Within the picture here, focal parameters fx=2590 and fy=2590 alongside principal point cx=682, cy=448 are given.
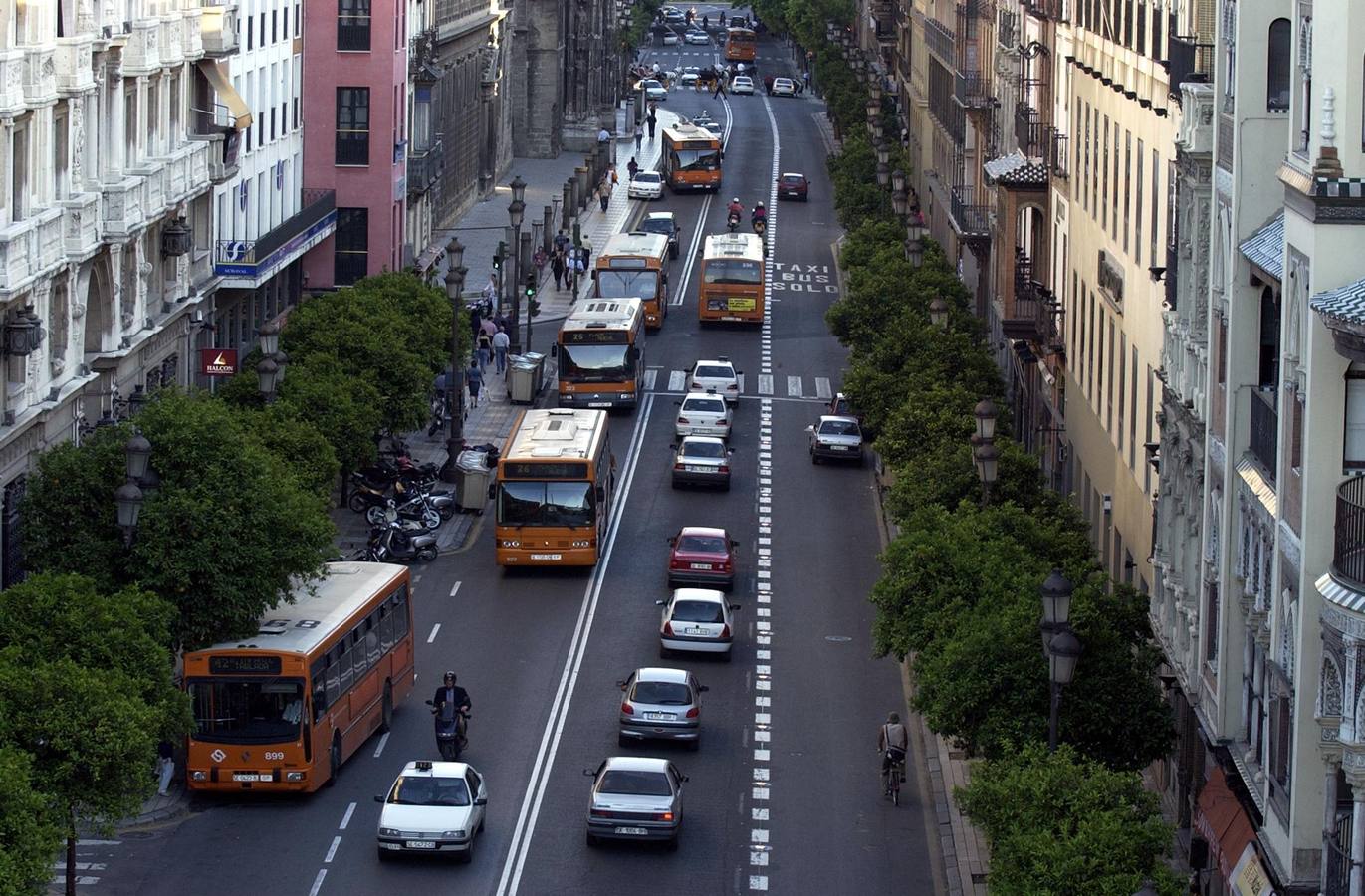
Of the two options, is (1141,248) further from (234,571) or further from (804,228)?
(804,228)

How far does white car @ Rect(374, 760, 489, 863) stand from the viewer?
3691cm

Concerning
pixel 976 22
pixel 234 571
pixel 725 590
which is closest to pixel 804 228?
pixel 976 22

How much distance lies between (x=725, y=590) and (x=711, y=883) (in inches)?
727

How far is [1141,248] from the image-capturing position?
49.0 meters

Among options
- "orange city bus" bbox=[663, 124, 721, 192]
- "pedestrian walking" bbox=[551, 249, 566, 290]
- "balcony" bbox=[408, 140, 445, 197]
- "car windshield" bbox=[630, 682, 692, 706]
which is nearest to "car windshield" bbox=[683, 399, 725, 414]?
"balcony" bbox=[408, 140, 445, 197]

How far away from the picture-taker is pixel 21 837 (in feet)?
92.8

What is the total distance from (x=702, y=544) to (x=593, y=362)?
18117 mm

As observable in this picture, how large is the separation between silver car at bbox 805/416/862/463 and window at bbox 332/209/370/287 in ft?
71.6

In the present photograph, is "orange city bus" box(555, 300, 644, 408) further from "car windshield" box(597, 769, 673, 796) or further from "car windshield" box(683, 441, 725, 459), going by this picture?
"car windshield" box(597, 769, 673, 796)

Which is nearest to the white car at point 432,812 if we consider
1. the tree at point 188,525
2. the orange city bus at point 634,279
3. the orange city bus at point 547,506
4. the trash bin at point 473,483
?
the tree at point 188,525

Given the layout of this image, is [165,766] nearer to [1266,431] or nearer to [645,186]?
[1266,431]

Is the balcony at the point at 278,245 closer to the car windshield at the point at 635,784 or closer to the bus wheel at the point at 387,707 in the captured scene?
the bus wheel at the point at 387,707

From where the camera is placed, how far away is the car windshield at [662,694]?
43812mm

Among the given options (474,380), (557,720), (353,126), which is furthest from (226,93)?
(557,720)
